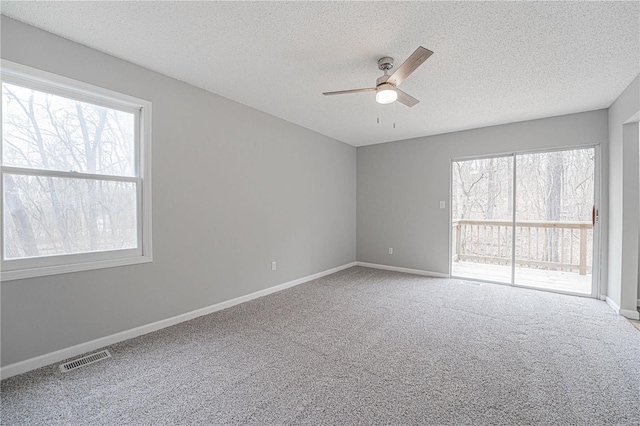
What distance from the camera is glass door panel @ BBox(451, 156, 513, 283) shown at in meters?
4.44

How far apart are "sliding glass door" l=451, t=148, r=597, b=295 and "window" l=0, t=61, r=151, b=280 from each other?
454 centimetres

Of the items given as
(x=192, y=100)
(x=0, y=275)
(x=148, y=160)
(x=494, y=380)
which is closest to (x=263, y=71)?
(x=192, y=100)

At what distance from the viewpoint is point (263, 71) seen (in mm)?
2707

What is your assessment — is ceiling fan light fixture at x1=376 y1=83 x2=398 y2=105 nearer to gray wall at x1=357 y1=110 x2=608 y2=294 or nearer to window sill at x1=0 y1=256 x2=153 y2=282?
window sill at x1=0 y1=256 x2=153 y2=282

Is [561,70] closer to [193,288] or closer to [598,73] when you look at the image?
[598,73]

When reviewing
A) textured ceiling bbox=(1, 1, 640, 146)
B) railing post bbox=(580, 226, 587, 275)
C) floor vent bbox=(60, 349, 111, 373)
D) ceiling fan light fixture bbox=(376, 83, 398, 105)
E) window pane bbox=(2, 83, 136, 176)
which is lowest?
floor vent bbox=(60, 349, 111, 373)

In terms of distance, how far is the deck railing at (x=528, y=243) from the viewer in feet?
13.1

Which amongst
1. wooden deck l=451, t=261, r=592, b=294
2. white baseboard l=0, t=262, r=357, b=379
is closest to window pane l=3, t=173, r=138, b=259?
white baseboard l=0, t=262, r=357, b=379

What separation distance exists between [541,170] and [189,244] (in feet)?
15.8

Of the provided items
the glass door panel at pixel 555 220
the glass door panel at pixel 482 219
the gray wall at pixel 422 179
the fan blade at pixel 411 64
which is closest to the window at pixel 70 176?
the fan blade at pixel 411 64

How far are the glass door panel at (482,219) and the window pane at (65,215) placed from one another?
15.1 feet

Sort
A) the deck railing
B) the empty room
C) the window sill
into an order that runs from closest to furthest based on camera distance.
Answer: the empty room, the window sill, the deck railing

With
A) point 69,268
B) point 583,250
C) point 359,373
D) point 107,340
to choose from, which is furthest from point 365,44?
point 583,250

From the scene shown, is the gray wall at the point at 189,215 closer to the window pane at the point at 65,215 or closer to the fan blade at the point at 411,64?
the window pane at the point at 65,215
